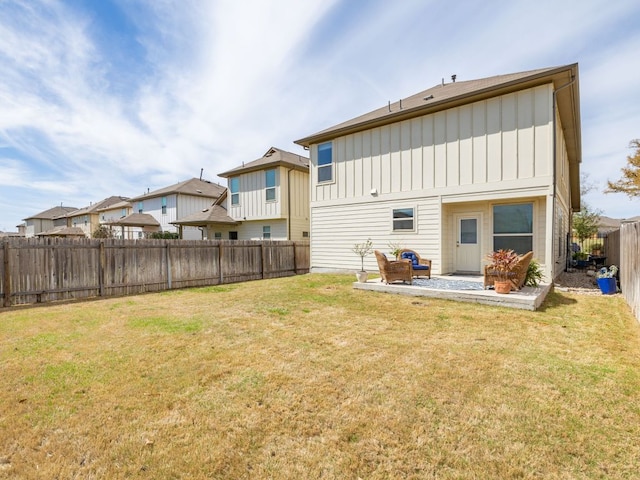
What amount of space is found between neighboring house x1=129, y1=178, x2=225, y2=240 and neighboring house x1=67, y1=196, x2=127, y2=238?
1403cm

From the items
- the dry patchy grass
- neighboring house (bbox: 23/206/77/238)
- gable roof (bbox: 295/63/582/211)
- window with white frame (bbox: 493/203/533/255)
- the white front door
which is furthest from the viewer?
neighboring house (bbox: 23/206/77/238)

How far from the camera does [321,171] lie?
13.5 metres

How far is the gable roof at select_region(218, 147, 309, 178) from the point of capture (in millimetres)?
16562

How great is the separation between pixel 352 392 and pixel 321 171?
1134 centimetres

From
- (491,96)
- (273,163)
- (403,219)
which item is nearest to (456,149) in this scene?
(491,96)

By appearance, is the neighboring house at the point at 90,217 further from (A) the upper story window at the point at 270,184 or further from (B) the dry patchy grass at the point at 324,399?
(B) the dry patchy grass at the point at 324,399

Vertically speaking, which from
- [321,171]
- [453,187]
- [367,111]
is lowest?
[453,187]

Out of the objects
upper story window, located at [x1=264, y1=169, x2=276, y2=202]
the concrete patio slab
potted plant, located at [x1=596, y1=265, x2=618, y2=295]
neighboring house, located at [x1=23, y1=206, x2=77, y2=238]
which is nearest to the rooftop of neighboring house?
neighboring house, located at [x1=23, y1=206, x2=77, y2=238]

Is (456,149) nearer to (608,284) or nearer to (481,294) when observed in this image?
(481,294)

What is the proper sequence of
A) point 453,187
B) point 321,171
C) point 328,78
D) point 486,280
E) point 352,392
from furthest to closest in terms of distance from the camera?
point 321,171 → point 328,78 → point 453,187 → point 486,280 → point 352,392

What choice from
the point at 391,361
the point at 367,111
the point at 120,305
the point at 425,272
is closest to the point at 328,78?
the point at 367,111

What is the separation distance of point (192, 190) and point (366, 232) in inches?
737

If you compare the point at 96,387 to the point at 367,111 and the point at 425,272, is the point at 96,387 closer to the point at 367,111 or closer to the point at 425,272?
the point at 425,272

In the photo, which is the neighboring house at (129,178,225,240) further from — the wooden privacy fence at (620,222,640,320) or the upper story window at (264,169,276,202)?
the wooden privacy fence at (620,222,640,320)
